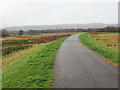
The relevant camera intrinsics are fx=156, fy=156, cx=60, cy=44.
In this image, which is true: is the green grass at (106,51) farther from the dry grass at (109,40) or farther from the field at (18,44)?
the field at (18,44)

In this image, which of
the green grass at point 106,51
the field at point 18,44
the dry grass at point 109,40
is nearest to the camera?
the green grass at point 106,51

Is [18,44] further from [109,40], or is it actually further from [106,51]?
[106,51]

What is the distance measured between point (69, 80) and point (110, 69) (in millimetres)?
2659

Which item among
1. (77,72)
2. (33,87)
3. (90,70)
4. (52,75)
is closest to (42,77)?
(52,75)

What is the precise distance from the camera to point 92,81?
6352 millimetres

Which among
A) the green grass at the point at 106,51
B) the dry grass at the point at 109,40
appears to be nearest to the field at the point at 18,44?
the green grass at the point at 106,51

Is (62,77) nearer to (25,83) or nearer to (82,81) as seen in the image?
(82,81)

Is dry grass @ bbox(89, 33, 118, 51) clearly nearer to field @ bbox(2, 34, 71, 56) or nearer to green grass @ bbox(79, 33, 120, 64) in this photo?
green grass @ bbox(79, 33, 120, 64)

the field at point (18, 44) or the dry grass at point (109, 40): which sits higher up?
the dry grass at point (109, 40)

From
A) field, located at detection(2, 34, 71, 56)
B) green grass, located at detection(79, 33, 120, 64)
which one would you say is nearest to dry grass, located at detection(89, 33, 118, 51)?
green grass, located at detection(79, 33, 120, 64)

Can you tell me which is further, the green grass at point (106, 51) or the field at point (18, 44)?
the field at point (18, 44)

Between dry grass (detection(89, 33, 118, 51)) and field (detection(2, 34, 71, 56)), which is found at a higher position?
dry grass (detection(89, 33, 118, 51))

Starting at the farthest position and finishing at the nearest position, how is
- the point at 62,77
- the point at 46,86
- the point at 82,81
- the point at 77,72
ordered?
the point at 77,72
the point at 62,77
the point at 82,81
the point at 46,86

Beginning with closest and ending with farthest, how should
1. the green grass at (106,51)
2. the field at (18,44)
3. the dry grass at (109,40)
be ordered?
the green grass at (106,51)
the dry grass at (109,40)
the field at (18,44)
